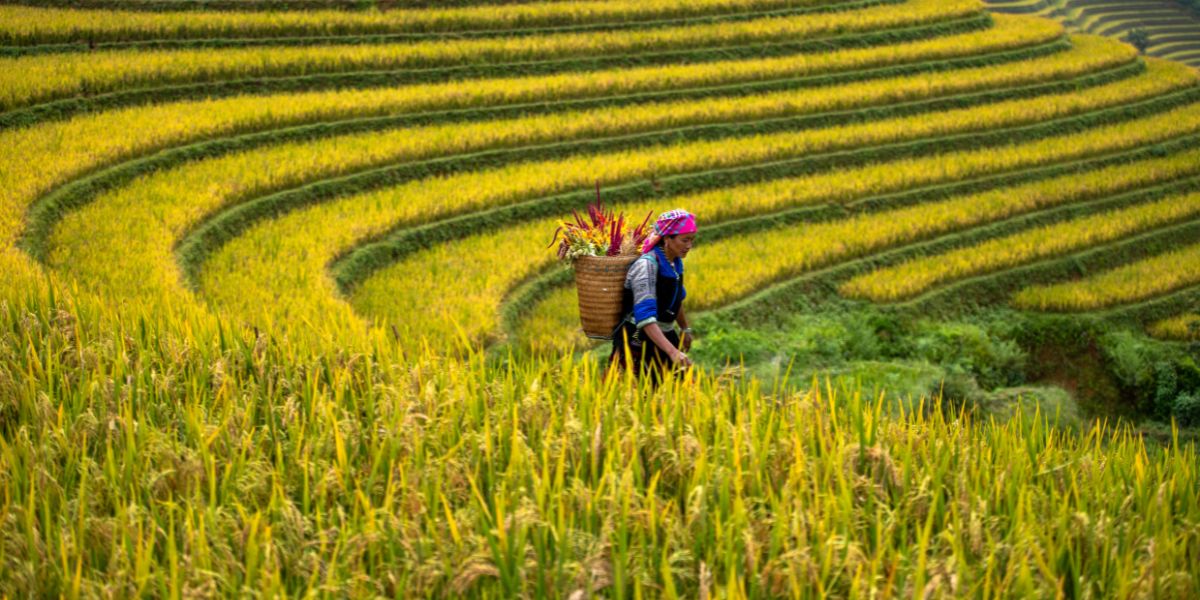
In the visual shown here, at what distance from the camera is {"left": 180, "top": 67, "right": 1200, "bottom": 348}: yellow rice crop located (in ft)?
26.4

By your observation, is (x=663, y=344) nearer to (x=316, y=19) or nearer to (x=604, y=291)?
(x=604, y=291)

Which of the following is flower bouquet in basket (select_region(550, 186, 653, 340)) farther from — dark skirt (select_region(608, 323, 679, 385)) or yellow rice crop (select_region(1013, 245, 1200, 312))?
yellow rice crop (select_region(1013, 245, 1200, 312))

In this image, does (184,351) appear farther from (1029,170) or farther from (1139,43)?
(1139,43)

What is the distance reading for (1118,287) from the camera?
437 inches

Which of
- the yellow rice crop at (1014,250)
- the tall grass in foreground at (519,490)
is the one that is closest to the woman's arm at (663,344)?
the tall grass in foreground at (519,490)

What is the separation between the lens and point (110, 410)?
3.72 meters

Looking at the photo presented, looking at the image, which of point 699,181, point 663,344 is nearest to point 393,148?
point 699,181

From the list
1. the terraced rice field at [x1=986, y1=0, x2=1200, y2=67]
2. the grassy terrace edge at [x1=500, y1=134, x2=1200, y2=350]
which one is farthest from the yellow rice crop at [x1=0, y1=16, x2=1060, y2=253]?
the terraced rice field at [x1=986, y1=0, x2=1200, y2=67]

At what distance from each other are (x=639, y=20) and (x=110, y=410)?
14351mm

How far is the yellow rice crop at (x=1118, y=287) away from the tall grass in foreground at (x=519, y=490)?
682 cm

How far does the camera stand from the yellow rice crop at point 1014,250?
10.5m

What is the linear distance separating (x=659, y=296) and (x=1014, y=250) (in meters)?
7.59

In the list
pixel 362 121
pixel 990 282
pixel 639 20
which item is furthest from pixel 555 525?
pixel 639 20

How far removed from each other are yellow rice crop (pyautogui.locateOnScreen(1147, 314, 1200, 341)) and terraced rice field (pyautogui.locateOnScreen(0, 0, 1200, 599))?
6cm
